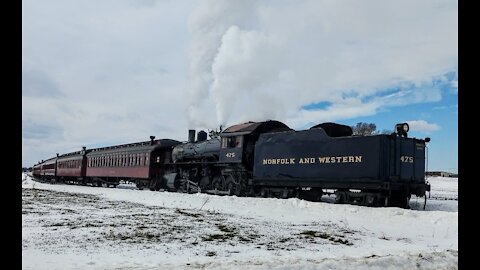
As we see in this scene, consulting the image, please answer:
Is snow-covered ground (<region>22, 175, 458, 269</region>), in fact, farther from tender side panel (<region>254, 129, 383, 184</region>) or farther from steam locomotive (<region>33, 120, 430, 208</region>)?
tender side panel (<region>254, 129, 383, 184</region>)

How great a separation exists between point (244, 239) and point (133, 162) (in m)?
24.3

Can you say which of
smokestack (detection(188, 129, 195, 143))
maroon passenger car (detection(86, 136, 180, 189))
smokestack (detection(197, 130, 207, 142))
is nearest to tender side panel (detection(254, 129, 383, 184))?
smokestack (detection(197, 130, 207, 142))

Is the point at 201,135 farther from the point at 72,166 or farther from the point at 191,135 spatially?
the point at 72,166

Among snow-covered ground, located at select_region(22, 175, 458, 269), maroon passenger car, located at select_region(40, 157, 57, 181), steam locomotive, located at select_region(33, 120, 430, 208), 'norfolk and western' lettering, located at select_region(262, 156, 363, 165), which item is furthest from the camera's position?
maroon passenger car, located at select_region(40, 157, 57, 181)

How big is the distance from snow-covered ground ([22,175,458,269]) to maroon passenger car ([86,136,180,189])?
15423 millimetres

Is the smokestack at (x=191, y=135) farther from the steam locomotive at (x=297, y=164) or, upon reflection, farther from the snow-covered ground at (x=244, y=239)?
the snow-covered ground at (x=244, y=239)

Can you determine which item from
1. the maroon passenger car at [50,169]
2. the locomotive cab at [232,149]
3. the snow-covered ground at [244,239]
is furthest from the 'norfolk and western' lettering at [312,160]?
the maroon passenger car at [50,169]

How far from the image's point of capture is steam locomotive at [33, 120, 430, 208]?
15.4m

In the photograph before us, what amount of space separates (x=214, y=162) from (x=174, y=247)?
15188mm

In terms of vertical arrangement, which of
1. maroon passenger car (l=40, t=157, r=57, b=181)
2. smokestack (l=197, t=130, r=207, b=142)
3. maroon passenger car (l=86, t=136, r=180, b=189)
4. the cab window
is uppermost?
smokestack (l=197, t=130, r=207, b=142)

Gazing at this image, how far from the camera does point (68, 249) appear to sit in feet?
22.2

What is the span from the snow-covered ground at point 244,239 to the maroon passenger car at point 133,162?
15.4m

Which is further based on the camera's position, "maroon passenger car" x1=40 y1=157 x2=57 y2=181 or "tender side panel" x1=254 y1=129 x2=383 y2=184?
"maroon passenger car" x1=40 y1=157 x2=57 y2=181

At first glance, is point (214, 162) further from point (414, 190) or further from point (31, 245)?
point (31, 245)
